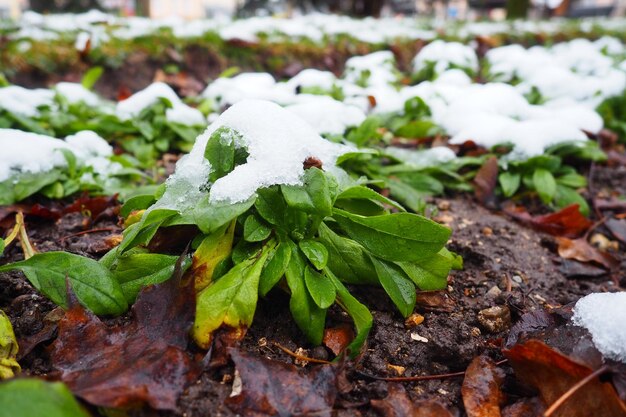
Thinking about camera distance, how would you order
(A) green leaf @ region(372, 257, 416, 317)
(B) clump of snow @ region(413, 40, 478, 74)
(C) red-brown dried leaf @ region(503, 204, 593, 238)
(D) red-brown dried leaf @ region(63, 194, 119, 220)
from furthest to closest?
(B) clump of snow @ region(413, 40, 478, 74) < (C) red-brown dried leaf @ region(503, 204, 593, 238) < (D) red-brown dried leaf @ region(63, 194, 119, 220) < (A) green leaf @ region(372, 257, 416, 317)

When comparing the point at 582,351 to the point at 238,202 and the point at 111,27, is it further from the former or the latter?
the point at 111,27

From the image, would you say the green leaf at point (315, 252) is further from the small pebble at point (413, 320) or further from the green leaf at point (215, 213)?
the small pebble at point (413, 320)

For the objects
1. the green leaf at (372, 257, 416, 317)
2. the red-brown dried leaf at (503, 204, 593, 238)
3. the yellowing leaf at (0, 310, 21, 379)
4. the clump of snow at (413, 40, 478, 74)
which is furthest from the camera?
the clump of snow at (413, 40, 478, 74)

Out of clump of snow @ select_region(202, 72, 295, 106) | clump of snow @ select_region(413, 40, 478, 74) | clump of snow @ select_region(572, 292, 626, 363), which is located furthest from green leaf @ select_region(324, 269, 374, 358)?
clump of snow @ select_region(413, 40, 478, 74)

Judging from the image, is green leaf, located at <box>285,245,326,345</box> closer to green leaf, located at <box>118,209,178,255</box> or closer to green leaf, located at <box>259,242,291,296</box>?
green leaf, located at <box>259,242,291,296</box>

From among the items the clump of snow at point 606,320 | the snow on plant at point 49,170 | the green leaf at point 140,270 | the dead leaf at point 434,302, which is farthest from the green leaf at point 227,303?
the snow on plant at point 49,170

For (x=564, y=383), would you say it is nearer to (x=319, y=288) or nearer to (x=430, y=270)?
(x=430, y=270)

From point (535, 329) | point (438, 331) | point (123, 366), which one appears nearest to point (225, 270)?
point (123, 366)
